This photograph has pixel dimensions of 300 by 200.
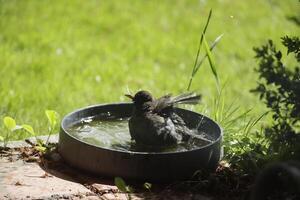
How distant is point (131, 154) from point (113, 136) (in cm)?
90

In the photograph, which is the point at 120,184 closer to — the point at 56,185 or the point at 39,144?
the point at 56,185

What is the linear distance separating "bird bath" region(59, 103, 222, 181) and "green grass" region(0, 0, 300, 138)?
3.28 feet

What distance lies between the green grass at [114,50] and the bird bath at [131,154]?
3.28 ft

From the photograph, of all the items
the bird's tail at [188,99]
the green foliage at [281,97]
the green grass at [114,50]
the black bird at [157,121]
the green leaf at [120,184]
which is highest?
the green foliage at [281,97]

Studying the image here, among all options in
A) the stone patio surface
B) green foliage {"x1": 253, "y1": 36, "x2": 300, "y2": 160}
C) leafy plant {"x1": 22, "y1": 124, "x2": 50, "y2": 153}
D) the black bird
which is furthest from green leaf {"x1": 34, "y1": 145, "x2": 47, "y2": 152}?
green foliage {"x1": 253, "y1": 36, "x2": 300, "y2": 160}

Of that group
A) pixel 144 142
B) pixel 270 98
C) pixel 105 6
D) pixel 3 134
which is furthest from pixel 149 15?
pixel 270 98

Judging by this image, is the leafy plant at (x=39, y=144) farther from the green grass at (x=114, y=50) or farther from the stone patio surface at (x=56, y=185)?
the green grass at (x=114, y=50)

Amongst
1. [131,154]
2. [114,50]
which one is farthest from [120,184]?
[114,50]

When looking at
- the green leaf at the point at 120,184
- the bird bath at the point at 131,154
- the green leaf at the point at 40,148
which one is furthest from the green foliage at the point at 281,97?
the green leaf at the point at 40,148

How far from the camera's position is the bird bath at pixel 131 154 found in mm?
4130

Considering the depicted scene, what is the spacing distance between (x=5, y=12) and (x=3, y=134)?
166 inches

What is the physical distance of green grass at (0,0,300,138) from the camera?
7102 mm

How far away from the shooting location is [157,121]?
453cm

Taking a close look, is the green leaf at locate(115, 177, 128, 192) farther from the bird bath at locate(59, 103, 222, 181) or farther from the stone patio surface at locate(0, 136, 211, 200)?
the bird bath at locate(59, 103, 222, 181)
